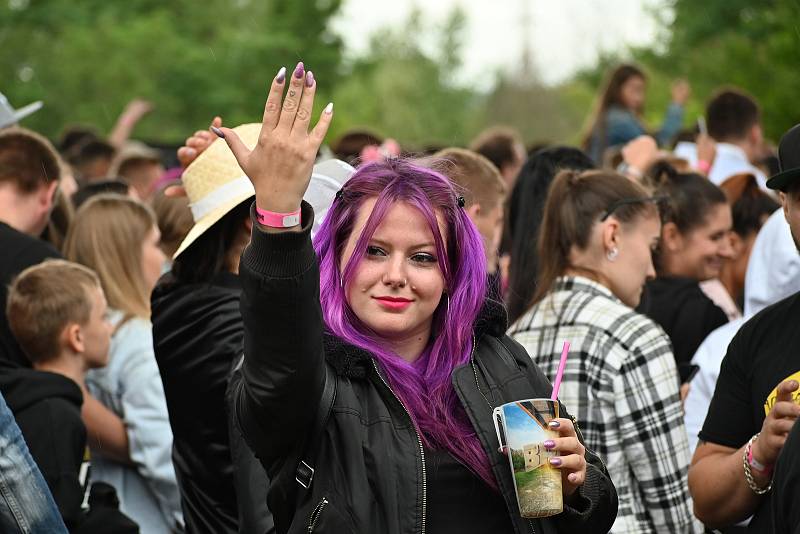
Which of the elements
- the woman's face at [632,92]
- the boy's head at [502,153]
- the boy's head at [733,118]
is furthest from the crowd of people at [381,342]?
the woman's face at [632,92]

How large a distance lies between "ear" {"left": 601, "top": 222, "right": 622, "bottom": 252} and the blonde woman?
7.05 ft

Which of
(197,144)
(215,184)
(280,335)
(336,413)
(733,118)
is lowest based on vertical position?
(336,413)

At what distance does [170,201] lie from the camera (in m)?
5.23

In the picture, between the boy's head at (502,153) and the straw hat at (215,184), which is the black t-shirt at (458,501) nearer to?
the straw hat at (215,184)

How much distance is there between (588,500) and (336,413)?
27.7 inches

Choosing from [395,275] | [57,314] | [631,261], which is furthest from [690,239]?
[395,275]

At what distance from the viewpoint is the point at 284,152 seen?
2.41 metres

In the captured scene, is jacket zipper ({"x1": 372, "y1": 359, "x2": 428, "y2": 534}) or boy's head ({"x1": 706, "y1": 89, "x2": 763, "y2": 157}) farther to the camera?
boy's head ({"x1": 706, "y1": 89, "x2": 763, "y2": 157})

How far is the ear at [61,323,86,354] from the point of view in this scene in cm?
500

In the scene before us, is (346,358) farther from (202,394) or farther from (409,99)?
(409,99)

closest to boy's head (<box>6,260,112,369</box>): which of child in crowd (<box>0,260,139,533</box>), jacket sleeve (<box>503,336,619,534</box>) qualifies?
child in crowd (<box>0,260,139,533</box>)

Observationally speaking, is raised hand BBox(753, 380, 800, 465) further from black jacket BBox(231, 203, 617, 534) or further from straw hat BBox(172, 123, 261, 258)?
straw hat BBox(172, 123, 261, 258)

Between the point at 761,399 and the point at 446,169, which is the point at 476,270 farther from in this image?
the point at 761,399

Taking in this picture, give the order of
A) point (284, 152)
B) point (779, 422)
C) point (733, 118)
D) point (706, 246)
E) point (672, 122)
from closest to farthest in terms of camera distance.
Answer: point (284, 152)
point (779, 422)
point (706, 246)
point (733, 118)
point (672, 122)
